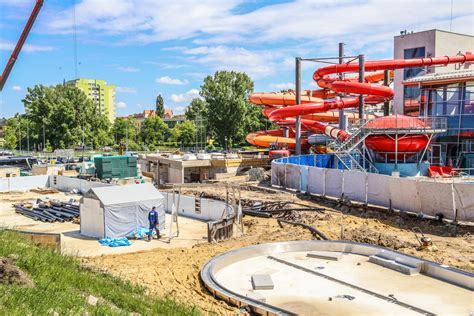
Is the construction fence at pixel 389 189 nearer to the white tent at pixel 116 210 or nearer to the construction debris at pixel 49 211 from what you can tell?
the white tent at pixel 116 210

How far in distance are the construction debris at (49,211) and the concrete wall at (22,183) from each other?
35.9ft

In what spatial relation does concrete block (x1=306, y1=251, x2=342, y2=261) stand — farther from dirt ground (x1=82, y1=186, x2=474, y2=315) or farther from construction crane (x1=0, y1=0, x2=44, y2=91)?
construction crane (x1=0, y1=0, x2=44, y2=91)

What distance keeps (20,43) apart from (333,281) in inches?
744

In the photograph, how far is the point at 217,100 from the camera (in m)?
89.9

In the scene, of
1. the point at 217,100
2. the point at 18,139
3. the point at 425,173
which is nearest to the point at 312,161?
the point at 425,173

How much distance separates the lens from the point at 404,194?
2317cm

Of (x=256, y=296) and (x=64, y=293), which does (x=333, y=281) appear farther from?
(x=64, y=293)

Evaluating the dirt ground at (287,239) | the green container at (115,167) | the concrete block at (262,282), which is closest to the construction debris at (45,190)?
the green container at (115,167)

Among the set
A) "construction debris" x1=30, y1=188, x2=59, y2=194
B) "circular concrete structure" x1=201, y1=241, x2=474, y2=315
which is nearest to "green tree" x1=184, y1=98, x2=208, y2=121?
"construction debris" x1=30, y1=188, x2=59, y2=194

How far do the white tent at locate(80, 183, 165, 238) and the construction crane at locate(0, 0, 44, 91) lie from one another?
6814 mm

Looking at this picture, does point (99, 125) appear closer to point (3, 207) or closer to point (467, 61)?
point (3, 207)

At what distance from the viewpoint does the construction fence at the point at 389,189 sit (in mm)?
20719

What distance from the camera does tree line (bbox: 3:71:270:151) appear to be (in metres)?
90.5

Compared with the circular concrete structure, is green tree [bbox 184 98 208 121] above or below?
above
